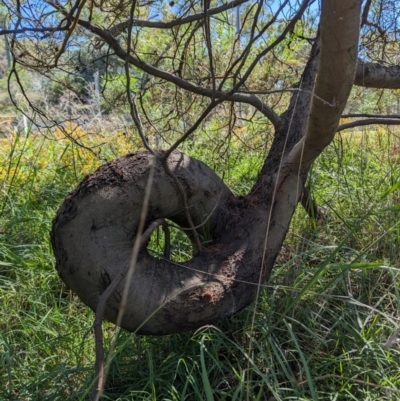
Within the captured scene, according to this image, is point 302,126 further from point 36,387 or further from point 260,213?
point 36,387

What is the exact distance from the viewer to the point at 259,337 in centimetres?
161

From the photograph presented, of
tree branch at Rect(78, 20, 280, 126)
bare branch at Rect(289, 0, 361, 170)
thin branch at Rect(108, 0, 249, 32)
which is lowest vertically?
bare branch at Rect(289, 0, 361, 170)

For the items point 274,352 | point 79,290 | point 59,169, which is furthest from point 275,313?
point 59,169

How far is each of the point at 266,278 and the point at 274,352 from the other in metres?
0.32

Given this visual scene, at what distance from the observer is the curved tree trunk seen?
1.38m

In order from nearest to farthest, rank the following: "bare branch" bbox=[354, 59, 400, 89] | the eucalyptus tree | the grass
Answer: the eucalyptus tree, the grass, "bare branch" bbox=[354, 59, 400, 89]

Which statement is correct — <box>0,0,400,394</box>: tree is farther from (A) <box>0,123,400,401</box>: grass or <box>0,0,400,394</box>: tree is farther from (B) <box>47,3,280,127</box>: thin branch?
(A) <box>0,123,400,401</box>: grass

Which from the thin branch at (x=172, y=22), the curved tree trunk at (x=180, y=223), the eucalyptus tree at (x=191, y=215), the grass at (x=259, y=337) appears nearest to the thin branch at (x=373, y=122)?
the eucalyptus tree at (x=191, y=215)

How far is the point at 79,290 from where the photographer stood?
1.42 m

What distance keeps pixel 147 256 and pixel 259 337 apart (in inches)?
20.4

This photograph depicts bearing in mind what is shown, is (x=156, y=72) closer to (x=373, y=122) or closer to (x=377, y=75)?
(x=373, y=122)

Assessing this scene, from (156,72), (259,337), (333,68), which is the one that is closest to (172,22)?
(156,72)

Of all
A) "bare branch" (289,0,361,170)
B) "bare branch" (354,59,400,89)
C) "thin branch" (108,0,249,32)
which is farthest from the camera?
"bare branch" (354,59,400,89)

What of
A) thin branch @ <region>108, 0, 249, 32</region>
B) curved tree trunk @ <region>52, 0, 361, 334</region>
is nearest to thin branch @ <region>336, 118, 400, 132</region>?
curved tree trunk @ <region>52, 0, 361, 334</region>
